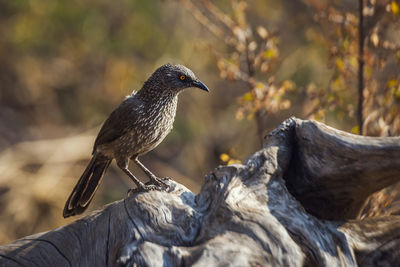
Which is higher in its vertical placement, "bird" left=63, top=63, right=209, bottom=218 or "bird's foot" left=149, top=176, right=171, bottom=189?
"bird" left=63, top=63, right=209, bottom=218

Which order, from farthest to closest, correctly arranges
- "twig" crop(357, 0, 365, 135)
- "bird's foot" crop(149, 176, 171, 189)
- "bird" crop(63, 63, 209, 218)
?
"twig" crop(357, 0, 365, 135), "bird" crop(63, 63, 209, 218), "bird's foot" crop(149, 176, 171, 189)

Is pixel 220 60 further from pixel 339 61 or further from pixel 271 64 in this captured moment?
pixel 339 61

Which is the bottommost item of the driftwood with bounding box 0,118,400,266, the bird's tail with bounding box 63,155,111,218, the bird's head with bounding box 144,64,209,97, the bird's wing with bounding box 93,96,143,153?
the driftwood with bounding box 0,118,400,266

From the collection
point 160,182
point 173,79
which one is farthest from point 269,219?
point 173,79

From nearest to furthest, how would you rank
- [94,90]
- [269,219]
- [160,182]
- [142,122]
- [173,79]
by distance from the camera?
[269,219]
[160,182]
[142,122]
[173,79]
[94,90]

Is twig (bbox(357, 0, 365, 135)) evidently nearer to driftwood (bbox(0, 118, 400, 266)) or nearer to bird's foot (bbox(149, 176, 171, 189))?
driftwood (bbox(0, 118, 400, 266))

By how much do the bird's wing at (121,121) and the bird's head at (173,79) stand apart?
22 centimetres

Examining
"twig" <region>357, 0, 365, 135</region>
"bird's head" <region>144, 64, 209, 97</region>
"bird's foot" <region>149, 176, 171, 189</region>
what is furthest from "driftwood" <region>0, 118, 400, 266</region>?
"twig" <region>357, 0, 365, 135</region>

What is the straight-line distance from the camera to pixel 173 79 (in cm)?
426

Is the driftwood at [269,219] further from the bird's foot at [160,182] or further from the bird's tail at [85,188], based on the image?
the bird's tail at [85,188]

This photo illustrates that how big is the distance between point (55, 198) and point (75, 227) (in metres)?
5.03

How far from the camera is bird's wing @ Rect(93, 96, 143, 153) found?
417 cm

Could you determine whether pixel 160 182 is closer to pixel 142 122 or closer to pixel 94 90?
pixel 142 122

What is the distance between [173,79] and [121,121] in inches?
21.4
